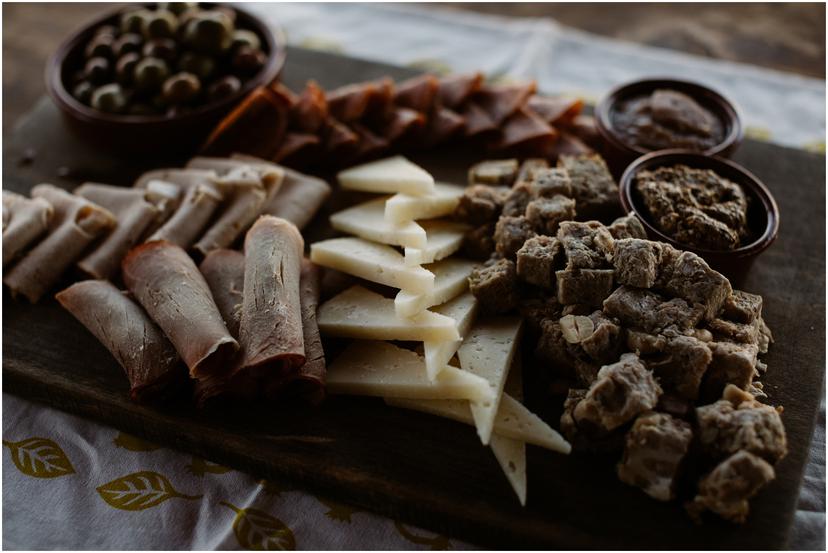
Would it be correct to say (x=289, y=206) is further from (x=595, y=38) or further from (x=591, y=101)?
(x=595, y=38)

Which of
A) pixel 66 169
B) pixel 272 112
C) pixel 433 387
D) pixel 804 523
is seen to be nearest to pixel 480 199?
pixel 433 387

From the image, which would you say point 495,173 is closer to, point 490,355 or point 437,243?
point 437,243

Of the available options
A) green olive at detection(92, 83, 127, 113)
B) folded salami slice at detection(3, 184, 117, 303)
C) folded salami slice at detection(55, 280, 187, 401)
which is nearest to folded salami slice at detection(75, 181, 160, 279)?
folded salami slice at detection(3, 184, 117, 303)

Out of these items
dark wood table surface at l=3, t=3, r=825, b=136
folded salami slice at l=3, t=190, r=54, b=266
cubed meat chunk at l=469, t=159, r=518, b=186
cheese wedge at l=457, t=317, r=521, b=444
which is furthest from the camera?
dark wood table surface at l=3, t=3, r=825, b=136

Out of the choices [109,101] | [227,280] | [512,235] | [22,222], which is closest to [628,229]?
[512,235]

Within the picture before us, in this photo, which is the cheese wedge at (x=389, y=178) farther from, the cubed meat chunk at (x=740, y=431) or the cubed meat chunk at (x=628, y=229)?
the cubed meat chunk at (x=740, y=431)

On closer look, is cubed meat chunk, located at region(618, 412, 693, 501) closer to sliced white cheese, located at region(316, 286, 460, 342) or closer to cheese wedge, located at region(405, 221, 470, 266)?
sliced white cheese, located at region(316, 286, 460, 342)

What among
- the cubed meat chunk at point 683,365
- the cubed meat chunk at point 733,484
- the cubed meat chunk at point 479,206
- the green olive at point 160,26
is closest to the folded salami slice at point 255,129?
the green olive at point 160,26
